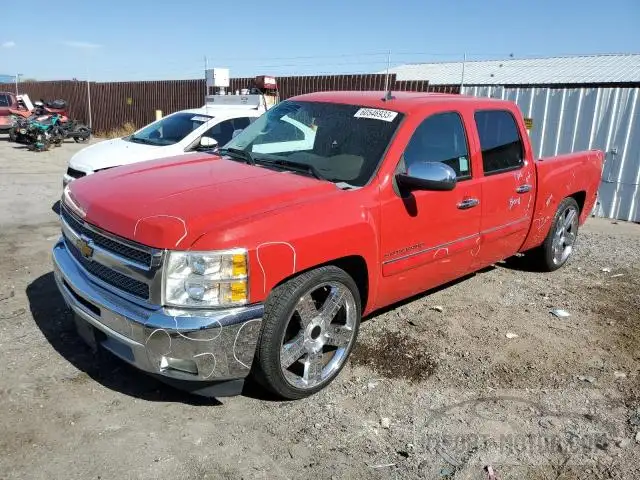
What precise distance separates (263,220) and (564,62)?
21.7 meters

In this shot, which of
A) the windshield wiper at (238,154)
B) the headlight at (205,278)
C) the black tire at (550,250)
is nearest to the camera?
the headlight at (205,278)

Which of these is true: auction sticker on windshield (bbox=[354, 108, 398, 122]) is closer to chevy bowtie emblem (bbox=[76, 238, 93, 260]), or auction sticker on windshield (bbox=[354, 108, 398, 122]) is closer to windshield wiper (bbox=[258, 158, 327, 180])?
windshield wiper (bbox=[258, 158, 327, 180])

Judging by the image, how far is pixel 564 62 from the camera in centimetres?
2125

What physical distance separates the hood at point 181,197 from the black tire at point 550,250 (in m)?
3.31

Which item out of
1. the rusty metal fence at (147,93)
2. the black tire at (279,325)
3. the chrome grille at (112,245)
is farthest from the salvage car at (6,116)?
the black tire at (279,325)

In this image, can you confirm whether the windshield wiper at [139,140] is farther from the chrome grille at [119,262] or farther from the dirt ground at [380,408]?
the chrome grille at [119,262]

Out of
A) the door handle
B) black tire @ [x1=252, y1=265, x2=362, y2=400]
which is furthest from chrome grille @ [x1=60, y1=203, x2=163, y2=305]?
the door handle

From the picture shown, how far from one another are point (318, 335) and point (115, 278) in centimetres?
127

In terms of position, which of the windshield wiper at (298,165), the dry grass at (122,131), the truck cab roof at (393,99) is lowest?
the dry grass at (122,131)

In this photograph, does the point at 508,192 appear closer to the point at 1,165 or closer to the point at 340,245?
the point at 340,245

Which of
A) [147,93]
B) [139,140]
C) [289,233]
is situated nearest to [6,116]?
[147,93]

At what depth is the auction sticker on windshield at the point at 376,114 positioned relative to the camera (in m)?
4.07

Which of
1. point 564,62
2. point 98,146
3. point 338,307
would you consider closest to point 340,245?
point 338,307

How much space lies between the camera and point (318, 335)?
353 centimetres
